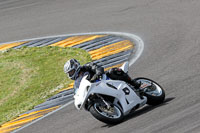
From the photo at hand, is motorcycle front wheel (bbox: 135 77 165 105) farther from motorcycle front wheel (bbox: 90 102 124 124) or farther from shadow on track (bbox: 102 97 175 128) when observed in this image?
motorcycle front wheel (bbox: 90 102 124 124)

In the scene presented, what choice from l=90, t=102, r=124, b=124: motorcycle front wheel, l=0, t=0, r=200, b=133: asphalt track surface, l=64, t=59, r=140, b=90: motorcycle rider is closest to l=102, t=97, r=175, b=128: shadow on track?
l=0, t=0, r=200, b=133: asphalt track surface

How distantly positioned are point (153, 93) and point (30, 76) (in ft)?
20.8

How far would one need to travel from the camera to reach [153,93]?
9.84 m

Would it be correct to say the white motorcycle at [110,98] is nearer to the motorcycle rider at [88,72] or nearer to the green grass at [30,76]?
the motorcycle rider at [88,72]

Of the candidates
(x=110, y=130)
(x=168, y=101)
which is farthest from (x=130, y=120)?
(x=168, y=101)

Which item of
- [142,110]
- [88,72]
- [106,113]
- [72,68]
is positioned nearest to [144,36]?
[142,110]

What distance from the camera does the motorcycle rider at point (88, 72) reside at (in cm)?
909

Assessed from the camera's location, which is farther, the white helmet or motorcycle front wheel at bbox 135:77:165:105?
motorcycle front wheel at bbox 135:77:165:105

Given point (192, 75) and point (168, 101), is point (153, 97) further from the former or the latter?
point (192, 75)

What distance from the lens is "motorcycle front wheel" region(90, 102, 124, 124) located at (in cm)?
855

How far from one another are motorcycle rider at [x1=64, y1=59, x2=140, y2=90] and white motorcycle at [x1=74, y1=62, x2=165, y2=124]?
148 mm

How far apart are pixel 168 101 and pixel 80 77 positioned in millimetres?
2091

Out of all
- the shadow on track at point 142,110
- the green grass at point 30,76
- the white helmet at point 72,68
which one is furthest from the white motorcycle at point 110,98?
the green grass at point 30,76

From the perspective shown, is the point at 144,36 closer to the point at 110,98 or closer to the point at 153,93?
the point at 153,93
